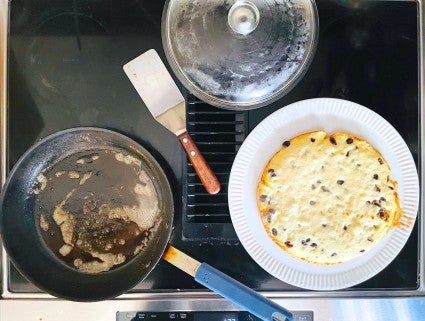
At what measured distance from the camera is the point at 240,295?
0.89 m

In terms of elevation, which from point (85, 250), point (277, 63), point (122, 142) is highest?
point (277, 63)

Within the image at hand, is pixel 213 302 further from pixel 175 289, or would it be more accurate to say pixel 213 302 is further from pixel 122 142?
pixel 122 142

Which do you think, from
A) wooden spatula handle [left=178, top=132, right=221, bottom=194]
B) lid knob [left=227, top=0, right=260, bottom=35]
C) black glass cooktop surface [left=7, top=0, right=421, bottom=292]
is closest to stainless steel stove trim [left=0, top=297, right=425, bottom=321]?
black glass cooktop surface [left=7, top=0, right=421, bottom=292]

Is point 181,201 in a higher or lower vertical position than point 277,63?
lower

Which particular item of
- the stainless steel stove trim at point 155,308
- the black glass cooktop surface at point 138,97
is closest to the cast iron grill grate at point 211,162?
the black glass cooktop surface at point 138,97

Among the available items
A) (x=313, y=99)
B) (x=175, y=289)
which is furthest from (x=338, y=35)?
(x=175, y=289)

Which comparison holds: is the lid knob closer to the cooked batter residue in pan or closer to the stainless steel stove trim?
the cooked batter residue in pan

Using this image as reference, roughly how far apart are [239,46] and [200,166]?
0.67 feet

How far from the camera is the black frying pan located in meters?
0.99

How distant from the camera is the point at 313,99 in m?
0.95

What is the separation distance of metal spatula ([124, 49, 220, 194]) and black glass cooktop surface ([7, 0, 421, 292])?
Answer: 2 centimetres

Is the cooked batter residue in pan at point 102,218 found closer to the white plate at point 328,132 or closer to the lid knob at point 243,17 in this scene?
the white plate at point 328,132

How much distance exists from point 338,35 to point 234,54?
21cm

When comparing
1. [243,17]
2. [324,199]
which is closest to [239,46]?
[243,17]
